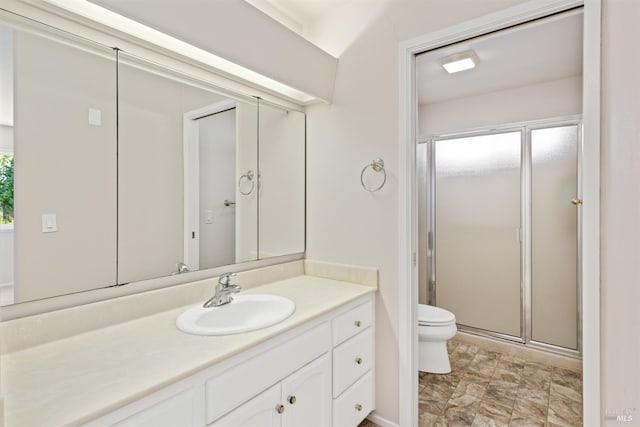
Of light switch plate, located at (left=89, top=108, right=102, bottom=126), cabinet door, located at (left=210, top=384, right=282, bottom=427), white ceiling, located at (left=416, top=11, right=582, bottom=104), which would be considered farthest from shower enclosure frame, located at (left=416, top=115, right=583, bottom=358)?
light switch plate, located at (left=89, top=108, right=102, bottom=126)

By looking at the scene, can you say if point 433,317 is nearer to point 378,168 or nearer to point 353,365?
point 353,365

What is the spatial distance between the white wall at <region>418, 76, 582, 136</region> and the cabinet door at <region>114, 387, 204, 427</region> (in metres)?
3.05

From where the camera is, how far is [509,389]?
218 centimetres

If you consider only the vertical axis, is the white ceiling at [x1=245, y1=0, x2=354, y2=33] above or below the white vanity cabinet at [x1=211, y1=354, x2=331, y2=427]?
above

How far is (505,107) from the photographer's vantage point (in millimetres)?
2836

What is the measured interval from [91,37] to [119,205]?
25.8 inches

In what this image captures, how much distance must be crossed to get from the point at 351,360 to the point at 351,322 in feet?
0.62

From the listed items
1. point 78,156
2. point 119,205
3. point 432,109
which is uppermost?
point 432,109

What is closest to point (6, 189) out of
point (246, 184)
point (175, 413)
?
point (175, 413)

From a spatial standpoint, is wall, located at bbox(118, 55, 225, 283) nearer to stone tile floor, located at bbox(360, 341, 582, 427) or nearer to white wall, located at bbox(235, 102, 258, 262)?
white wall, located at bbox(235, 102, 258, 262)

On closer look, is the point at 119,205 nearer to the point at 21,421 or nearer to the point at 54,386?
the point at 54,386

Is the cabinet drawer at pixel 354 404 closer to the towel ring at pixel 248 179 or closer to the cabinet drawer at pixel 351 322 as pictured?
the cabinet drawer at pixel 351 322

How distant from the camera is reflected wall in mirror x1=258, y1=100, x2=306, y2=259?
6.47 feet

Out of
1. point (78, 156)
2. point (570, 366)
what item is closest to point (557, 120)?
point (570, 366)
